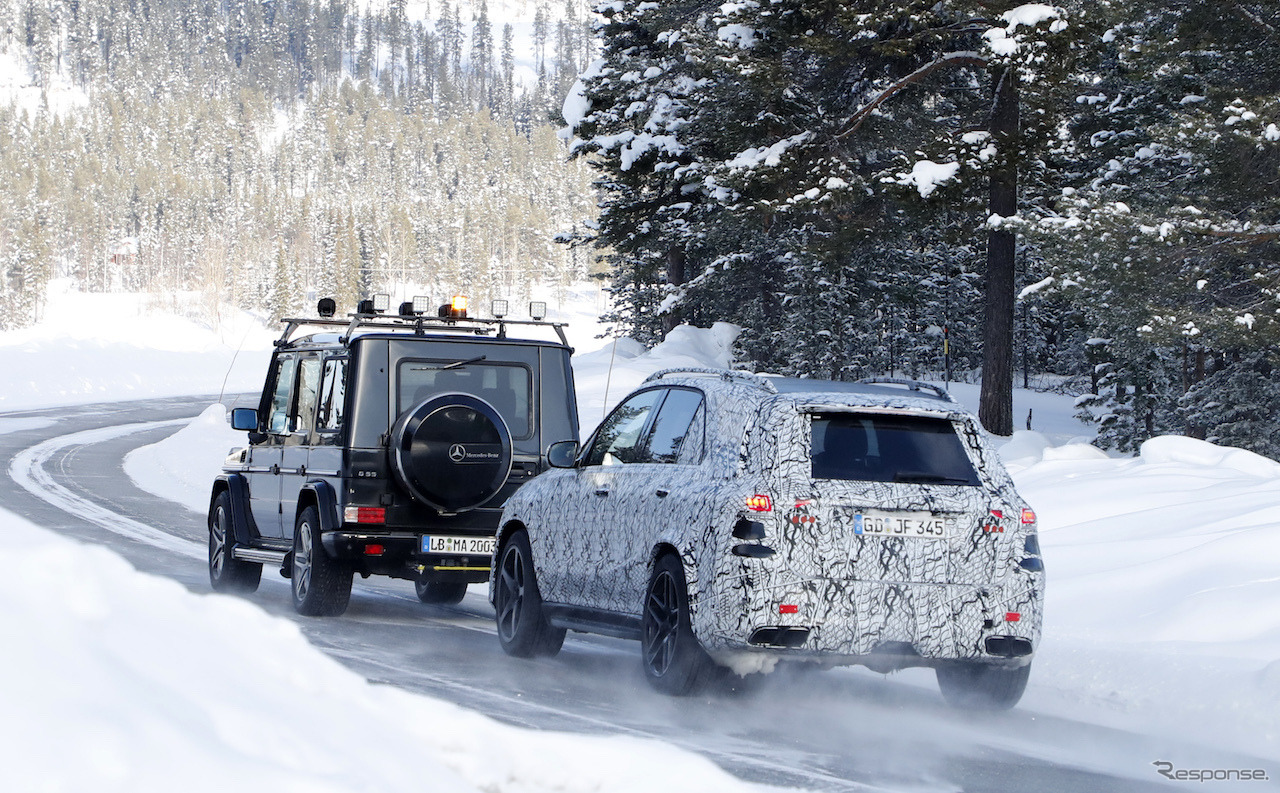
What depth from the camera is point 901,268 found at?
121 ft

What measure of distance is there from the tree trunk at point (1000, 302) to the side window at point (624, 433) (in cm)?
1769

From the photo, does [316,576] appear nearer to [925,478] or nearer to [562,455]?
[562,455]

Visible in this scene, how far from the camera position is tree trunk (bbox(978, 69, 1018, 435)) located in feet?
81.7

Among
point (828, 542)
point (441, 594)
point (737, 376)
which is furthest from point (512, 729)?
point (441, 594)

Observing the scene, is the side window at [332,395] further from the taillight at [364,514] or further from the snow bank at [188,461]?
the snow bank at [188,461]

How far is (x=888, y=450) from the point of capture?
7.01 meters

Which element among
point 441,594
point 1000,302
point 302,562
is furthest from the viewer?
point 1000,302

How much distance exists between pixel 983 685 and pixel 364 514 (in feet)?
14.2

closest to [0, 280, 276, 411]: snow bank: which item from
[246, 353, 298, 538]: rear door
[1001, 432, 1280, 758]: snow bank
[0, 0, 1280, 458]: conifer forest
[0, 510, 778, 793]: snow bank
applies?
[0, 0, 1280, 458]: conifer forest

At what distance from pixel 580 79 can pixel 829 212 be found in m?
10.0

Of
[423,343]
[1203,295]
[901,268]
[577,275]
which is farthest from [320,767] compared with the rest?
[577,275]

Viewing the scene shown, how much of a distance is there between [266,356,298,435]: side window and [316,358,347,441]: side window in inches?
33.1

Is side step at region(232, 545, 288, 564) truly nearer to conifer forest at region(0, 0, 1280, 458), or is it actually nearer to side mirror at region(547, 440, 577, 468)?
side mirror at region(547, 440, 577, 468)

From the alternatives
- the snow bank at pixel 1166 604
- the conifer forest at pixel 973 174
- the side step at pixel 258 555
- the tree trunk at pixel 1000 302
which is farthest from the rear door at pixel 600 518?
the tree trunk at pixel 1000 302
